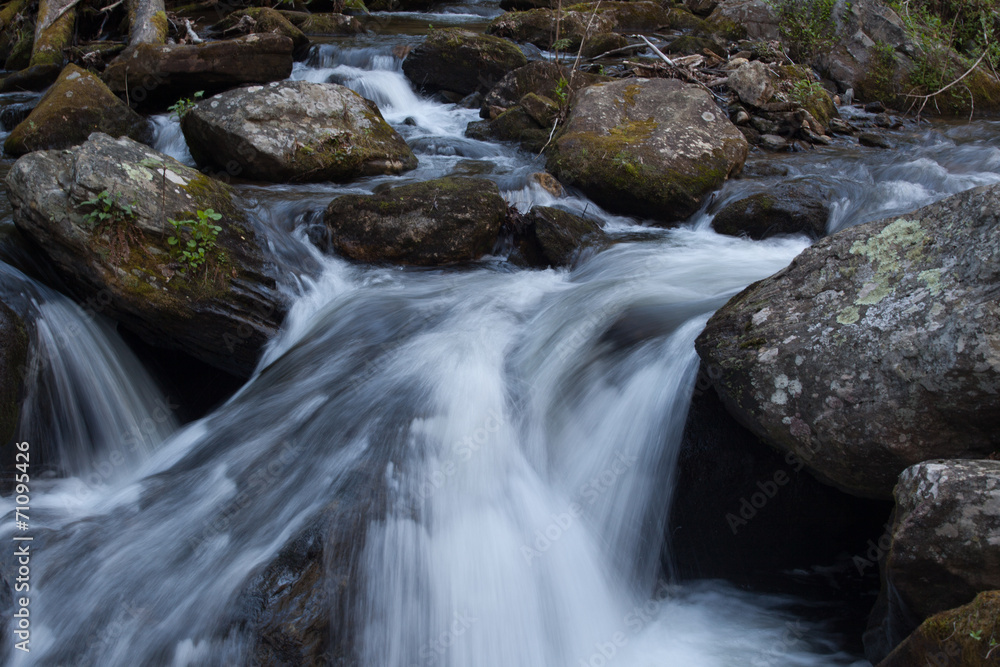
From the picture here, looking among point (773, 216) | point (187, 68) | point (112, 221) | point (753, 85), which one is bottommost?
point (773, 216)

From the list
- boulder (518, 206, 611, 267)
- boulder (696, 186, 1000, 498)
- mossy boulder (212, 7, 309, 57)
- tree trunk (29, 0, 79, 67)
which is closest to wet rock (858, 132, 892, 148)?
boulder (518, 206, 611, 267)

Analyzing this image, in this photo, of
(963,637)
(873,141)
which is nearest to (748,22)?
(873,141)

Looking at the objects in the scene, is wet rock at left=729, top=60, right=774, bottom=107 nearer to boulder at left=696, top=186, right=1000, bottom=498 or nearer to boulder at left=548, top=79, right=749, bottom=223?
boulder at left=548, top=79, right=749, bottom=223

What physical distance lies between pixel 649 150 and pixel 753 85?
132 inches

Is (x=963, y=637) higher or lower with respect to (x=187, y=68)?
lower

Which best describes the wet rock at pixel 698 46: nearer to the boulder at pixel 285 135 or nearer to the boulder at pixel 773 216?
the boulder at pixel 773 216

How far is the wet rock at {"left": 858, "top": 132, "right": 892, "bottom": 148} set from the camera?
8227mm

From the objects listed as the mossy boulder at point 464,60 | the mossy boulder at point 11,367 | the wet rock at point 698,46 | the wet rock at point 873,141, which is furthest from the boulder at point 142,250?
the wet rock at point 698,46

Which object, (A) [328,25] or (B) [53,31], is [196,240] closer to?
(B) [53,31]

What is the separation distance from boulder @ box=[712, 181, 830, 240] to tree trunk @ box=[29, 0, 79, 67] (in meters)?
10.8

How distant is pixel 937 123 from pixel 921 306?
8.33 m

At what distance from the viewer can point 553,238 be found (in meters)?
5.83

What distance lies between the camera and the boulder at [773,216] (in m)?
6.08

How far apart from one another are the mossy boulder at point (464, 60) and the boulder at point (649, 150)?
124 inches
